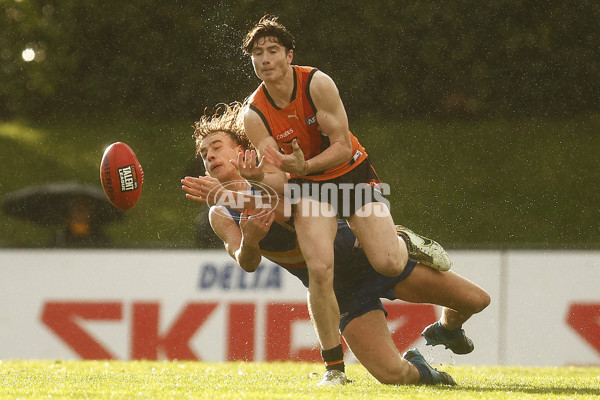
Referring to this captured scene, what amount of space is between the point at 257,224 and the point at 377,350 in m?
0.88

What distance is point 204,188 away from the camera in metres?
4.91

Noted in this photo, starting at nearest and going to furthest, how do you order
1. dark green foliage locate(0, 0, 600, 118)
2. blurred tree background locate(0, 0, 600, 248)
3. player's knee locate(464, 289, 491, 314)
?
player's knee locate(464, 289, 491, 314) → dark green foliage locate(0, 0, 600, 118) → blurred tree background locate(0, 0, 600, 248)

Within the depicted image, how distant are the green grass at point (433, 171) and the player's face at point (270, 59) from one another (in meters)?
7.03

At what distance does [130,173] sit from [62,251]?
3.24 m

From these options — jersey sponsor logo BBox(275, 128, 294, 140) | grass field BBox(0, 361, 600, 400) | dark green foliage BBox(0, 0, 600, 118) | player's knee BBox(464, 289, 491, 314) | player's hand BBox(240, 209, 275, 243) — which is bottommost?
grass field BBox(0, 361, 600, 400)

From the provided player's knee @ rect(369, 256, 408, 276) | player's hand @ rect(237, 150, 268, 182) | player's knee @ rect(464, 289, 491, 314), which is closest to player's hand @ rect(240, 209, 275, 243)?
player's hand @ rect(237, 150, 268, 182)

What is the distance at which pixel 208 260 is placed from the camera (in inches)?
334

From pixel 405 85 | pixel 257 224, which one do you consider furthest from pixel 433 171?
pixel 257 224

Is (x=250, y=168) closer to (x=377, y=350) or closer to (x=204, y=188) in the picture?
(x=204, y=188)

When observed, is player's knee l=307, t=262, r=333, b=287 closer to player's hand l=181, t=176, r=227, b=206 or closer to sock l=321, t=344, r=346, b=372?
sock l=321, t=344, r=346, b=372

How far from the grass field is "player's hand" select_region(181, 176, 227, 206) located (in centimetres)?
90

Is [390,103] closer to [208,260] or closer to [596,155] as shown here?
[596,155]

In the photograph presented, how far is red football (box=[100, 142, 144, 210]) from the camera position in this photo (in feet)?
18.5

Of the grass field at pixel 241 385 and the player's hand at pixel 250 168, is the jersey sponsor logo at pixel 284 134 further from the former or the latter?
the grass field at pixel 241 385
